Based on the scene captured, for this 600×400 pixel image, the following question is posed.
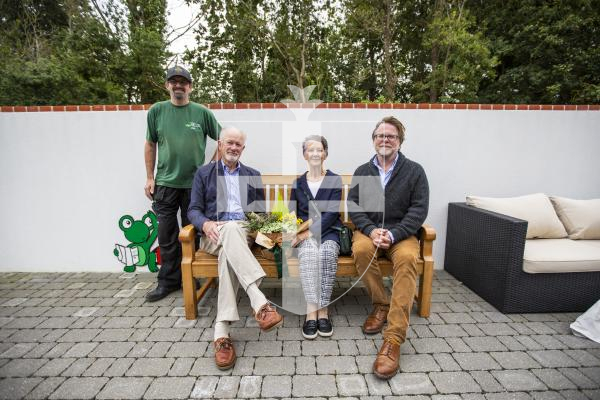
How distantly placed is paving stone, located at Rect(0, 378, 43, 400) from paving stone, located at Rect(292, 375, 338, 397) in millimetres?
1385

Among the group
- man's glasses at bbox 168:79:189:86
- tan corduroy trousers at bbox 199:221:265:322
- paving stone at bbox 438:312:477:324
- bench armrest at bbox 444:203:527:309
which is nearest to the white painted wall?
bench armrest at bbox 444:203:527:309

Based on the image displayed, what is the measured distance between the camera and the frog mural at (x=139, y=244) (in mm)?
3090

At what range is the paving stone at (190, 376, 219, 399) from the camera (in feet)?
5.09

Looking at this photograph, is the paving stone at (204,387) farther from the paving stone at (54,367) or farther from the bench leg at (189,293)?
the paving stone at (54,367)

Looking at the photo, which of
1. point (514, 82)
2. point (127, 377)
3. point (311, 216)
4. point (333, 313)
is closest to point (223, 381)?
point (127, 377)

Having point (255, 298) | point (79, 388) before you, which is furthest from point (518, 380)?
point (79, 388)

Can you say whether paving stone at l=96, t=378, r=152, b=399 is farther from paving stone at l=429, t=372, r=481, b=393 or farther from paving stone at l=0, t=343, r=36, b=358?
paving stone at l=429, t=372, r=481, b=393

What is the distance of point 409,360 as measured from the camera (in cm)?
182

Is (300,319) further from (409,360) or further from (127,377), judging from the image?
(127,377)

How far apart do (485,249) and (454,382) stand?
123cm

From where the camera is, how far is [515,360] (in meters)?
1.82

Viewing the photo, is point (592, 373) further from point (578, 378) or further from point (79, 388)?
point (79, 388)

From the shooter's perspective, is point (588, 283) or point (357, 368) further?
point (588, 283)

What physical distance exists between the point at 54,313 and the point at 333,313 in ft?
7.11
